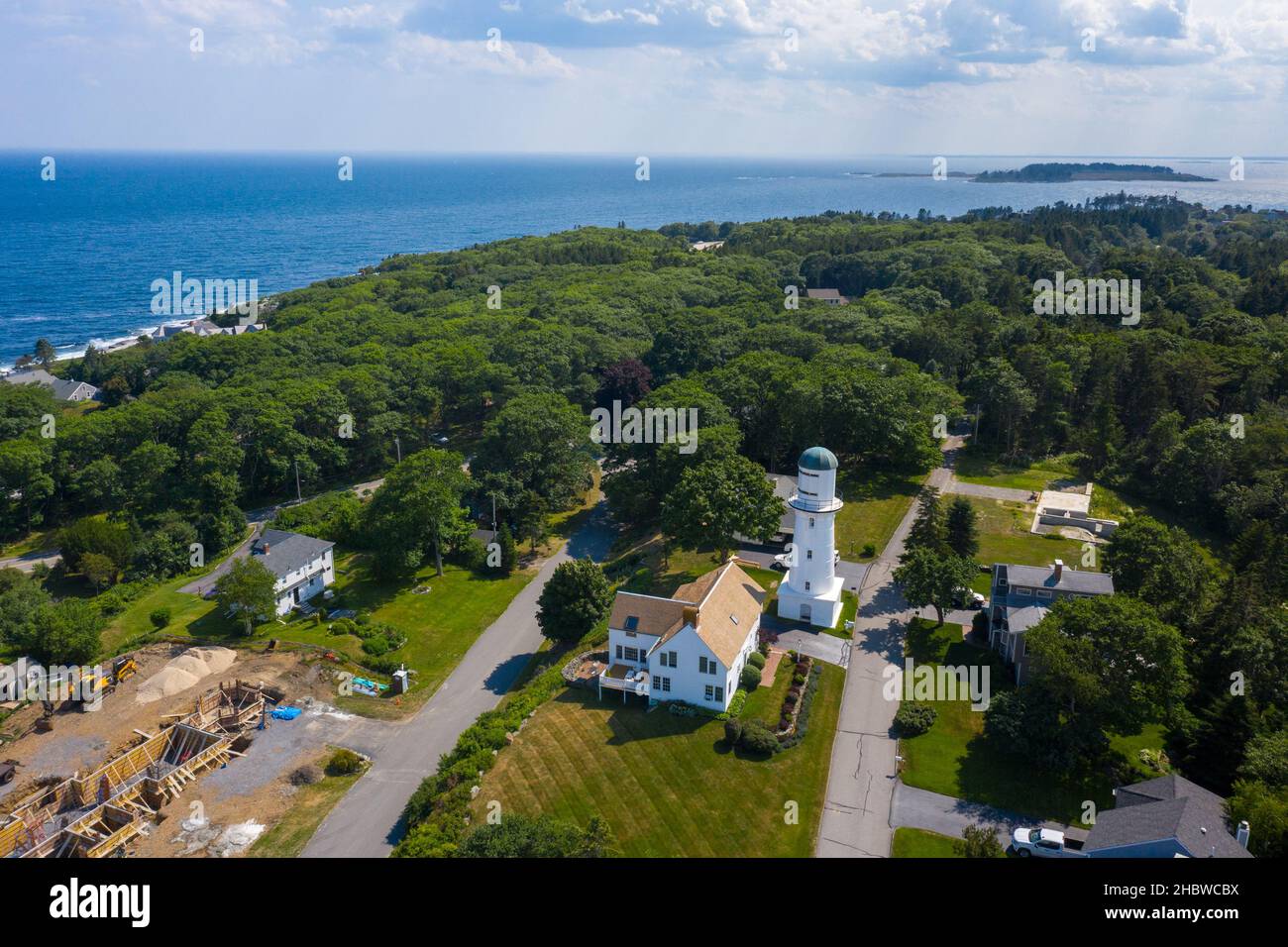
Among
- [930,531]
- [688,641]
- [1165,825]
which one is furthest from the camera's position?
[930,531]

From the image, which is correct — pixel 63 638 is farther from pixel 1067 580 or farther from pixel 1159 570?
pixel 1159 570

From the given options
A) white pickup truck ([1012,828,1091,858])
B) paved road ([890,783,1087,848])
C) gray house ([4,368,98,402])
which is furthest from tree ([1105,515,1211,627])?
gray house ([4,368,98,402])

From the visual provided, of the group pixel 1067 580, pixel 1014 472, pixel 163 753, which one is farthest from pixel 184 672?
pixel 1014 472

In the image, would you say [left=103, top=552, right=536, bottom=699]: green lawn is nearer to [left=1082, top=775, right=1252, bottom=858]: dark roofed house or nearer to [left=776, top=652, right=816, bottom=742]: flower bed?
[left=776, top=652, right=816, bottom=742]: flower bed

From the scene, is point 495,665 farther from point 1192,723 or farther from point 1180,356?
point 1180,356

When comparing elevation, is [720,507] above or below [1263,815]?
above
